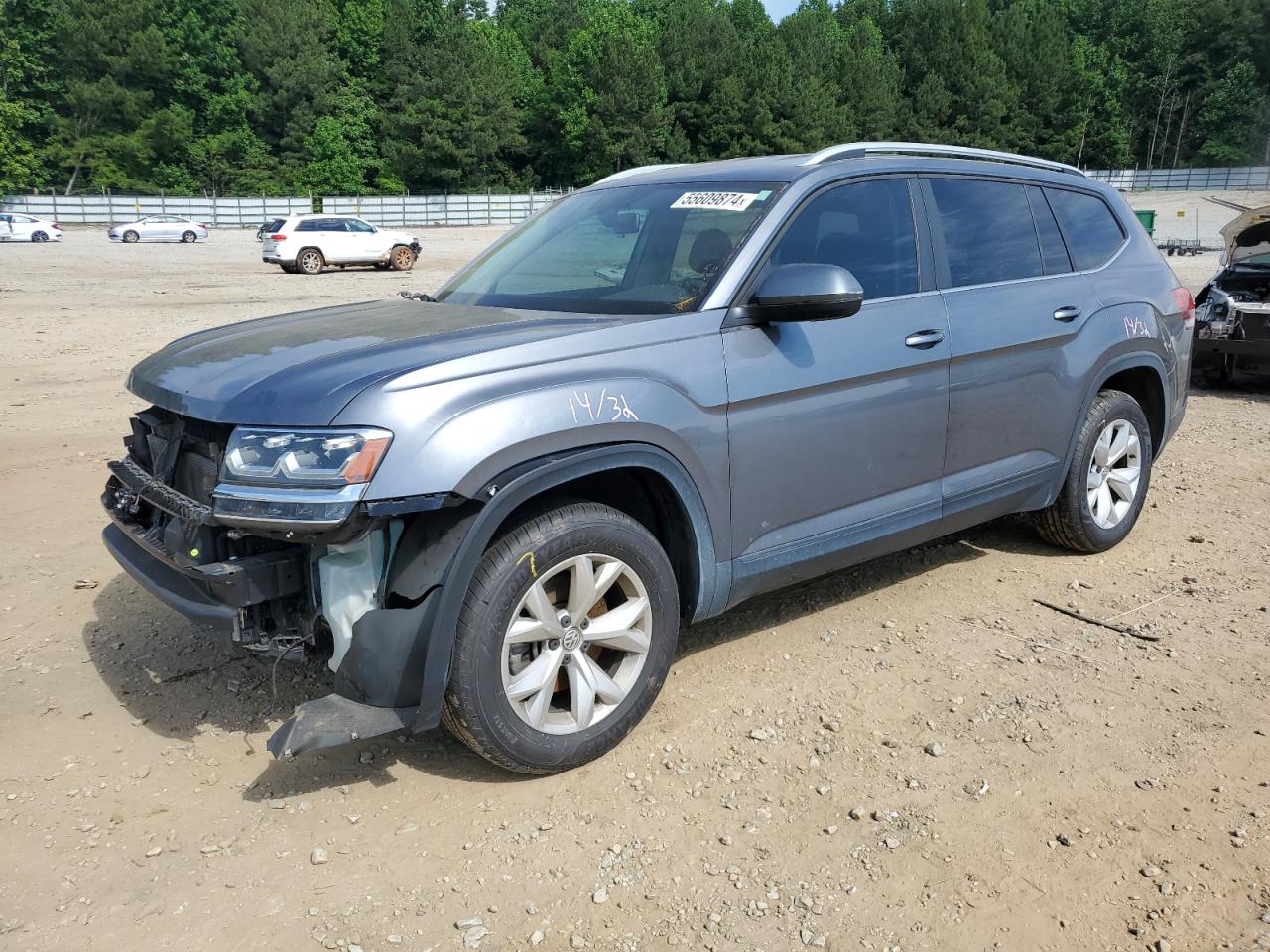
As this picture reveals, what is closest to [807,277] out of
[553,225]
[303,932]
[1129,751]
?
[553,225]

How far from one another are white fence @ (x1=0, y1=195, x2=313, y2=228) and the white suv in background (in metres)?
36.1

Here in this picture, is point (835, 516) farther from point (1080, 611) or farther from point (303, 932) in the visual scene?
point (303, 932)

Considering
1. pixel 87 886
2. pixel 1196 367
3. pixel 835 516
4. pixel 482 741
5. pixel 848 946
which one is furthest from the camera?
pixel 1196 367

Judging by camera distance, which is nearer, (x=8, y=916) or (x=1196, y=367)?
(x=8, y=916)

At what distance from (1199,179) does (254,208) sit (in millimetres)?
72814

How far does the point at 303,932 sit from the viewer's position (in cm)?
263

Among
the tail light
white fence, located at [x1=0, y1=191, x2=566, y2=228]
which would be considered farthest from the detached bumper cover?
white fence, located at [x1=0, y1=191, x2=566, y2=228]

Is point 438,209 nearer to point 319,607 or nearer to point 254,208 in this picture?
point 254,208

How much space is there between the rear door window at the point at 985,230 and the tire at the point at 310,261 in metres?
25.5

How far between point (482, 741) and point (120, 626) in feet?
7.13

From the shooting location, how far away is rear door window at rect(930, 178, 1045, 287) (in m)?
4.32

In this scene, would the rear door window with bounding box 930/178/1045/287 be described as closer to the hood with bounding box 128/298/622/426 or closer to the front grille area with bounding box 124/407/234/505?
the hood with bounding box 128/298/622/426

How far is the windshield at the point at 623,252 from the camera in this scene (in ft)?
12.2

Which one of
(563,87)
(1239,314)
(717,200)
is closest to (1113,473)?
(717,200)
